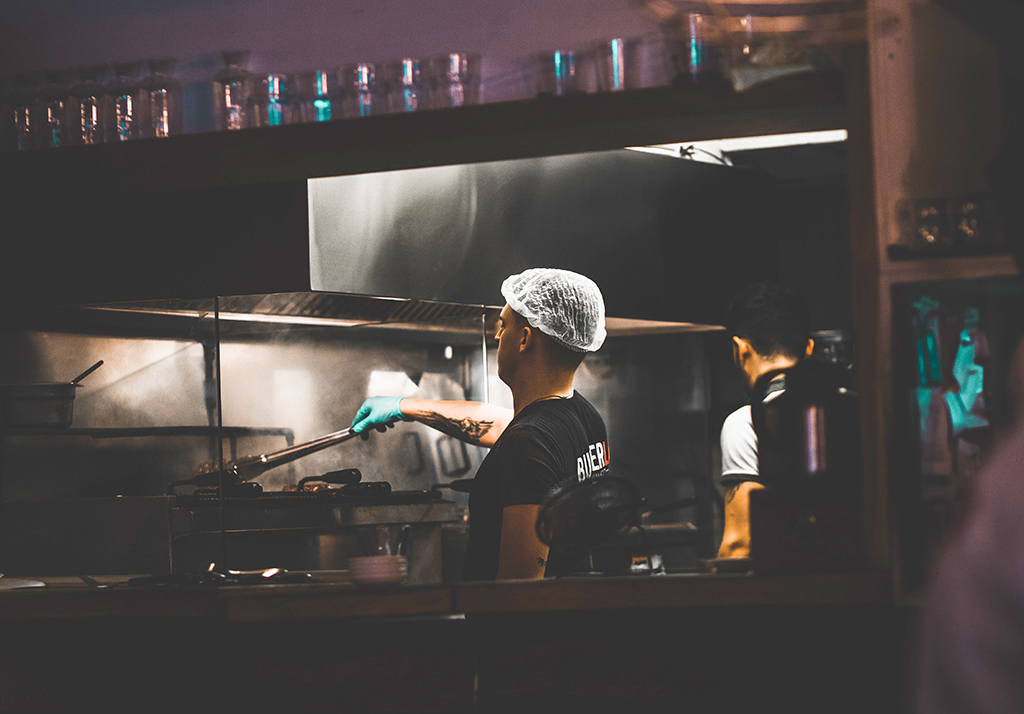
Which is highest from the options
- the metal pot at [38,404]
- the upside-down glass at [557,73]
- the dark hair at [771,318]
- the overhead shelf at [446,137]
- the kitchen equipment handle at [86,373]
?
the upside-down glass at [557,73]

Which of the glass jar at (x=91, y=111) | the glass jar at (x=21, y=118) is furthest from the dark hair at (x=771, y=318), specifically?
the glass jar at (x=21, y=118)

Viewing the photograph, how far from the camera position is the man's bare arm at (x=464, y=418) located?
11.6 feet

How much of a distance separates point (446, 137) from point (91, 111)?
1.04 m

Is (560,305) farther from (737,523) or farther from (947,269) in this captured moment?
(947,269)

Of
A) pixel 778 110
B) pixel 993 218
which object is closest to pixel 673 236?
pixel 778 110

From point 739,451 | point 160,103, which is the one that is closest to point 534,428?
point 739,451

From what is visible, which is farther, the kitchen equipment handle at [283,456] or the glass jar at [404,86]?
the kitchen equipment handle at [283,456]

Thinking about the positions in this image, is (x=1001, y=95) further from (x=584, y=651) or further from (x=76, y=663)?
(x=76, y=663)

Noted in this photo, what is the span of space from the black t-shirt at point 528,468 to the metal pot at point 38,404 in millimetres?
1605

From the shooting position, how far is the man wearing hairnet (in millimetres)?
2406

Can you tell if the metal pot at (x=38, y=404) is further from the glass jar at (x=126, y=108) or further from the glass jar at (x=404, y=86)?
the glass jar at (x=404, y=86)

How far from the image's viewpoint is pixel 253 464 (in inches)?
138

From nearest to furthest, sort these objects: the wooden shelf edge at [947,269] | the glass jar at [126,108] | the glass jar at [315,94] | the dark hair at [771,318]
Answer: the wooden shelf edge at [947,269] < the glass jar at [315,94] < the glass jar at [126,108] < the dark hair at [771,318]

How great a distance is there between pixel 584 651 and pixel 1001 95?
1302mm
